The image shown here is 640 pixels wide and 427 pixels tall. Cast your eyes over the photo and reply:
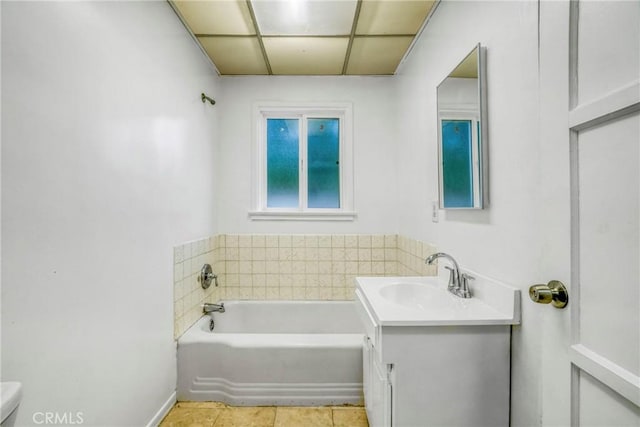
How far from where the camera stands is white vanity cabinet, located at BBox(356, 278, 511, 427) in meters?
1.11

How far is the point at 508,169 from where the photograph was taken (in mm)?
1194

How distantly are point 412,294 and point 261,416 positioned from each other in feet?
3.84

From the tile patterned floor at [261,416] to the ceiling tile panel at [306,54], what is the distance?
8.24 feet

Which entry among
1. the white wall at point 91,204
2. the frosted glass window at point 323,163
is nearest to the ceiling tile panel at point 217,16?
the white wall at point 91,204

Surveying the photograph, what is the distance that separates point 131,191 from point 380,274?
6.75 ft

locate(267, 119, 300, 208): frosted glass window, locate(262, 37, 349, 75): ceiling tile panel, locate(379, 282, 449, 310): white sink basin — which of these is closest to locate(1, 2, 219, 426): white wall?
locate(262, 37, 349, 75): ceiling tile panel

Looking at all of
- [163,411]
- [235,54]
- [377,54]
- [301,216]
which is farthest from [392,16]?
[163,411]

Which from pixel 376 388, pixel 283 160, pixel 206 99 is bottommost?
pixel 376 388

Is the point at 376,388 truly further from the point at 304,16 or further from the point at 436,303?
the point at 304,16

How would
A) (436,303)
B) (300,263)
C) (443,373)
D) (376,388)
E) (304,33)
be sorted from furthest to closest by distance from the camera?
(300,263), (304,33), (436,303), (376,388), (443,373)

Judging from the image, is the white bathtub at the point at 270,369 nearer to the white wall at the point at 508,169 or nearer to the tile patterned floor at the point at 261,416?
the tile patterned floor at the point at 261,416

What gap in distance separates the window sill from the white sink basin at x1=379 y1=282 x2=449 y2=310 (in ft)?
3.86

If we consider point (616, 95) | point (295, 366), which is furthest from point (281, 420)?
point (616, 95)

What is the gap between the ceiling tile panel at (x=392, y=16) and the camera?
5.89 feet
